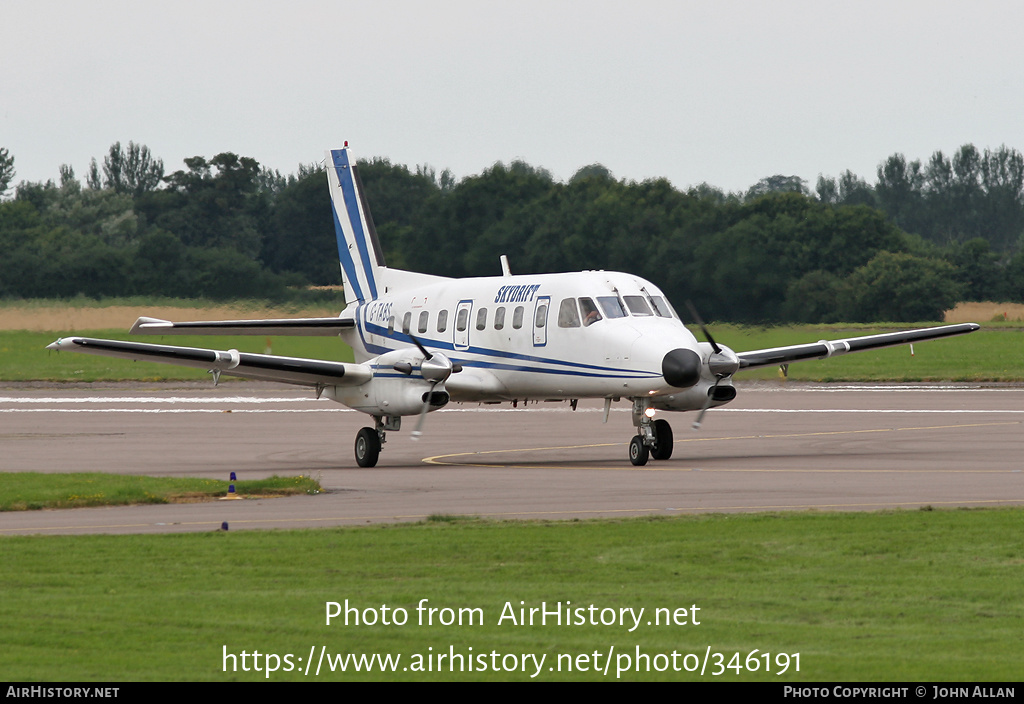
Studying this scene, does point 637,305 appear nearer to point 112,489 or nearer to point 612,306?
point 612,306

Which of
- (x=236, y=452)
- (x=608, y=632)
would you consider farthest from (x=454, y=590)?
(x=236, y=452)

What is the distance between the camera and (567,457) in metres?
23.4

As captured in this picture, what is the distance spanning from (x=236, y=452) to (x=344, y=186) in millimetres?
8349

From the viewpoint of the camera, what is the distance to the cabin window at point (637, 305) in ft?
73.4

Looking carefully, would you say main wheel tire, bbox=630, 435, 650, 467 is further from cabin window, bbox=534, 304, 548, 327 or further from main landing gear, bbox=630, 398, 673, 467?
cabin window, bbox=534, 304, 548, 327

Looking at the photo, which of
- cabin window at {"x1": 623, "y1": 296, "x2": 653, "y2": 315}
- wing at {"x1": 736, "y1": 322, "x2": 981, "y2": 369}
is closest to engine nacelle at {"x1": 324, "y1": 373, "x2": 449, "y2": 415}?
cabin window at {"x1": 623, "y1": 296, "x2": 653, "y2": 315}

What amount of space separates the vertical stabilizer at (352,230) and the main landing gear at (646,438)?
9.04m

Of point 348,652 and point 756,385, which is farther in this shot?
point 756,385

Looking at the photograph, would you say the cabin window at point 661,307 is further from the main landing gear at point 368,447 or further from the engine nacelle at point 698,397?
the main landing gear at point 368,447

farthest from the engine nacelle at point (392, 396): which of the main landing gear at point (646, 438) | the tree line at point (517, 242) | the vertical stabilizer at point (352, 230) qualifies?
the tree line at point (517, 242)

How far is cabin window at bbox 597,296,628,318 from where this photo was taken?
22281 millimetres

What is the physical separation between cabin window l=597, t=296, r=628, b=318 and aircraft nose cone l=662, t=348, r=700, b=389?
1.68 meters

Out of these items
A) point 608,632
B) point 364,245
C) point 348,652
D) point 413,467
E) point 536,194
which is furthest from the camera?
point 536,194

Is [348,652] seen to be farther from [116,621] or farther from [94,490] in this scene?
[94,490]
